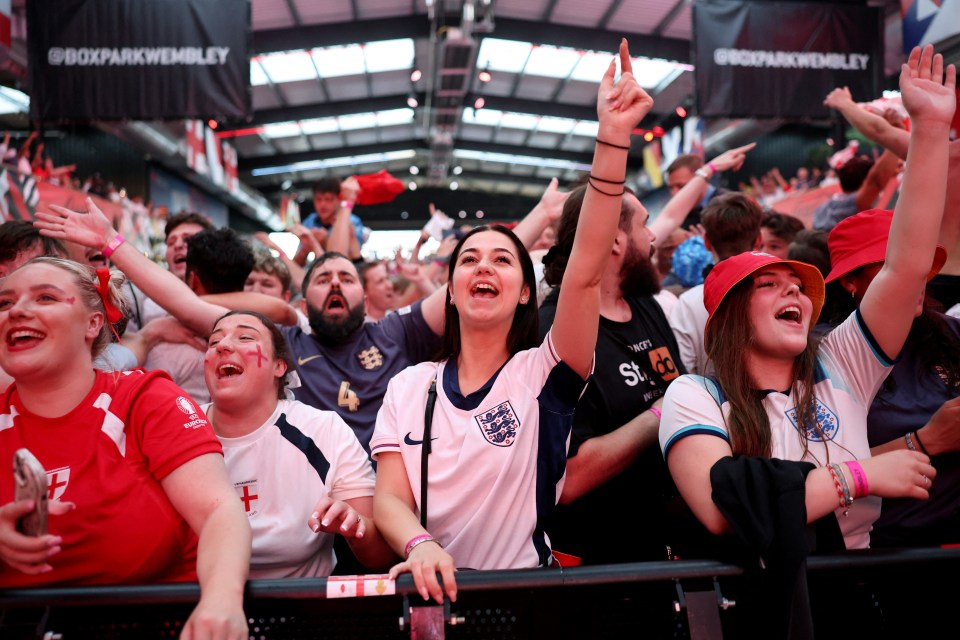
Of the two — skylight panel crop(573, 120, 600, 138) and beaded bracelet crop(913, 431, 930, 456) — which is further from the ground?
skylight panel crop(573, 120, 600, 138)

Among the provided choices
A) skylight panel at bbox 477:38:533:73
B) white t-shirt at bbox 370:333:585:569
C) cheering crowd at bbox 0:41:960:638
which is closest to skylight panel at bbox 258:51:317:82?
skylight panel at bbox 477:38:533:73

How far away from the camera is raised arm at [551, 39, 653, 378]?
5.62 ft

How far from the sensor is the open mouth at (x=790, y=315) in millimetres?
1971

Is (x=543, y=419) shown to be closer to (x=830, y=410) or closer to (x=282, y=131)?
(x=830, y=410)

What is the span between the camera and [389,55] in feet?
45.6

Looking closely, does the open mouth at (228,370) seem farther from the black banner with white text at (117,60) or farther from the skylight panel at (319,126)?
the skylight panel at (319,126)

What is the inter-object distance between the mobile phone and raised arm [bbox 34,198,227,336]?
1.33m

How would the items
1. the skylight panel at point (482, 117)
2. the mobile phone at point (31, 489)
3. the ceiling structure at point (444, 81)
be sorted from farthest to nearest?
1. the skylight panel at point (482, 117)
2. the ceiling structure at point (444, 81)
3. the mobile phone at point (31, 489)

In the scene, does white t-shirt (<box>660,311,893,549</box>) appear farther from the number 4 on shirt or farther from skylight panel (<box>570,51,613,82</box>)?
skylight panel (<box>570,51,613,82</box>)

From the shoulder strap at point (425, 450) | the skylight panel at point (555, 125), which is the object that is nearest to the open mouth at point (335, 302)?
the shoulder strap at point (425, 450)

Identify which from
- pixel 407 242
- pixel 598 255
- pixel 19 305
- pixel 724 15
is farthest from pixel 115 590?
pixel 407 242

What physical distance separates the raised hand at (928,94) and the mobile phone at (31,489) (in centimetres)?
205

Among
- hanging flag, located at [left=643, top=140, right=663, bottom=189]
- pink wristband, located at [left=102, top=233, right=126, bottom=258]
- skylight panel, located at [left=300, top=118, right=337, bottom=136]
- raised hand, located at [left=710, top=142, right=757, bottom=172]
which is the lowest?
pink wristband, located at [left=102, top=233, right=126, bottom=258]

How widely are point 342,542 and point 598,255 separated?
1212 mm
